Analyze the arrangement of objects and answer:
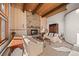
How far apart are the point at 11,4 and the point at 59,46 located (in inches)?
36.0

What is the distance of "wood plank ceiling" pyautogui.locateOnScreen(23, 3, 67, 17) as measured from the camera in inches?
72.5

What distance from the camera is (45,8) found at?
189 centimetres

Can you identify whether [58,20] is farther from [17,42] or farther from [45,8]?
[17,42]

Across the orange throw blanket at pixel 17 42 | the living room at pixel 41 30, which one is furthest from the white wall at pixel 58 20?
the orange throw blanket at pixel 17 42

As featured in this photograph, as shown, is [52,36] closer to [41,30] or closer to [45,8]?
[41,30]

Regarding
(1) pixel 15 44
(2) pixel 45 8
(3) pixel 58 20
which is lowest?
(1) pixel 15 44

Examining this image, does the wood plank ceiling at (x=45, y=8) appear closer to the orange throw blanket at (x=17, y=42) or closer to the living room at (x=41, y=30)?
the living room at (x=41, y=30)

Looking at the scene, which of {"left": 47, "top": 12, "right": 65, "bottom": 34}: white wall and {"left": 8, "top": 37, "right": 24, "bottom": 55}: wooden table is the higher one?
{"left": 47, "top": 12, "right": 65, "bottom": 34}: white wall

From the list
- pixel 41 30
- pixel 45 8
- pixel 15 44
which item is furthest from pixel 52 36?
pixel 15 44

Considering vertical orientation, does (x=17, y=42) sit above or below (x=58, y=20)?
below

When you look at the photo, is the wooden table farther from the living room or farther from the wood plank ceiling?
the wood plank ceiling

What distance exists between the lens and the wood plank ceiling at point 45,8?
184cm

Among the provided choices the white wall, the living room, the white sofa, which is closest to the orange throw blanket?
the living room

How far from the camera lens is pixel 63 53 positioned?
1.85m
